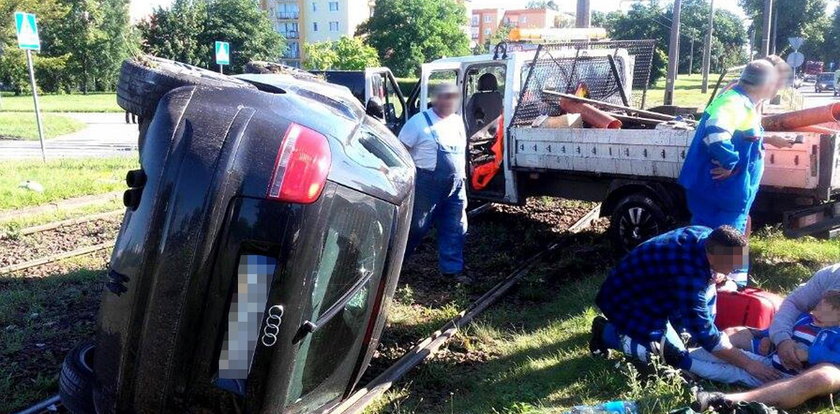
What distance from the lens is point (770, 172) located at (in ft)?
19.6

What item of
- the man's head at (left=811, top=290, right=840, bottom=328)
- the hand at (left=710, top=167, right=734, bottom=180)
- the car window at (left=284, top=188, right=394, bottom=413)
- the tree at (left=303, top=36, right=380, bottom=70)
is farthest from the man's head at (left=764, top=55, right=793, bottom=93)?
the tree at (left=303, top=36, right=380, bottom=70)

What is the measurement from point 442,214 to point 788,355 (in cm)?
318

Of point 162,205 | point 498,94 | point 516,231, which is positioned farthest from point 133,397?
point 498,94

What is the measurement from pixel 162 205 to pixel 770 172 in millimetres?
5221

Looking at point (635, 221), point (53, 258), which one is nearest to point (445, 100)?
point (635, 221)

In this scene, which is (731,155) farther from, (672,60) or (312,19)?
(312,19)

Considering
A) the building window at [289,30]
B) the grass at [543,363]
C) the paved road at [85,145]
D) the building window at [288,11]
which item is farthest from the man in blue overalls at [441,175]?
the building window at [289,30]

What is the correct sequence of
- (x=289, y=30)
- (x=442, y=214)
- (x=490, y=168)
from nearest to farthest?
(x=442, y=214) → (x=490, y=168) → (x=289, y=30)

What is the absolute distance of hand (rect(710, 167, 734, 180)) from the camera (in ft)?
15.6

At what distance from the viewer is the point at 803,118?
6.34 metres

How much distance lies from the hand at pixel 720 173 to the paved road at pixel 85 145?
47.5ft

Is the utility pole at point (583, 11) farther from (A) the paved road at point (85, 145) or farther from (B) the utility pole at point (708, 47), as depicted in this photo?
(B) the utility pole at point (708, 47)

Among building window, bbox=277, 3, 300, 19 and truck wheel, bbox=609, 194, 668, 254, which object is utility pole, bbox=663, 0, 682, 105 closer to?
truck wheel, bbox=609, 194, 668, 254

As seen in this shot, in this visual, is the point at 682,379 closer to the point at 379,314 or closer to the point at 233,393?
the point at 379,314
